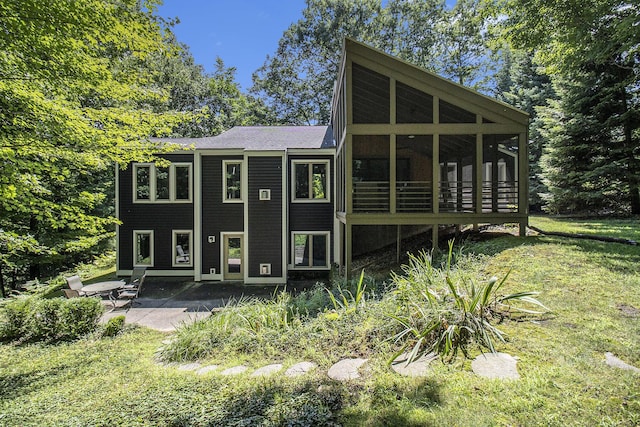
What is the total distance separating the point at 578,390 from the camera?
2469mm

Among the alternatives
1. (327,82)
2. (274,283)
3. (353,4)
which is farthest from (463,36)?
(274,283)

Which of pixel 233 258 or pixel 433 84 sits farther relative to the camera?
pixel 233 258

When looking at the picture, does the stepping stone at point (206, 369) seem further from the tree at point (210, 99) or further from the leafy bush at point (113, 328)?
the tree at point (210, 99)

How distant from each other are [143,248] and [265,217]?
5.09 m

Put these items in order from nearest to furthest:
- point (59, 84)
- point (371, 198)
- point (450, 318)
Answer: point (450, 318), point (59, 84), point (371, 198)

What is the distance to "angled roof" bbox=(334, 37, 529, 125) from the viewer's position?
27.7ft

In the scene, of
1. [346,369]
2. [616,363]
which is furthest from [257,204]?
[616,363]

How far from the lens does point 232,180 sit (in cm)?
1234

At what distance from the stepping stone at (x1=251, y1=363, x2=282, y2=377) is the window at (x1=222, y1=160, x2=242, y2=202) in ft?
29.2

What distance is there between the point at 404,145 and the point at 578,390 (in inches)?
392

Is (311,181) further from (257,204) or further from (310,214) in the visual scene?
(257,204)

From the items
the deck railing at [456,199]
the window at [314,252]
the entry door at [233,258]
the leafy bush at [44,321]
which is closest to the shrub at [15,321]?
the leafy bush at [44,321]

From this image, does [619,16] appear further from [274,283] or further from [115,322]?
[115,322]

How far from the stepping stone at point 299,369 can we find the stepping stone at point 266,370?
7.0 inches
